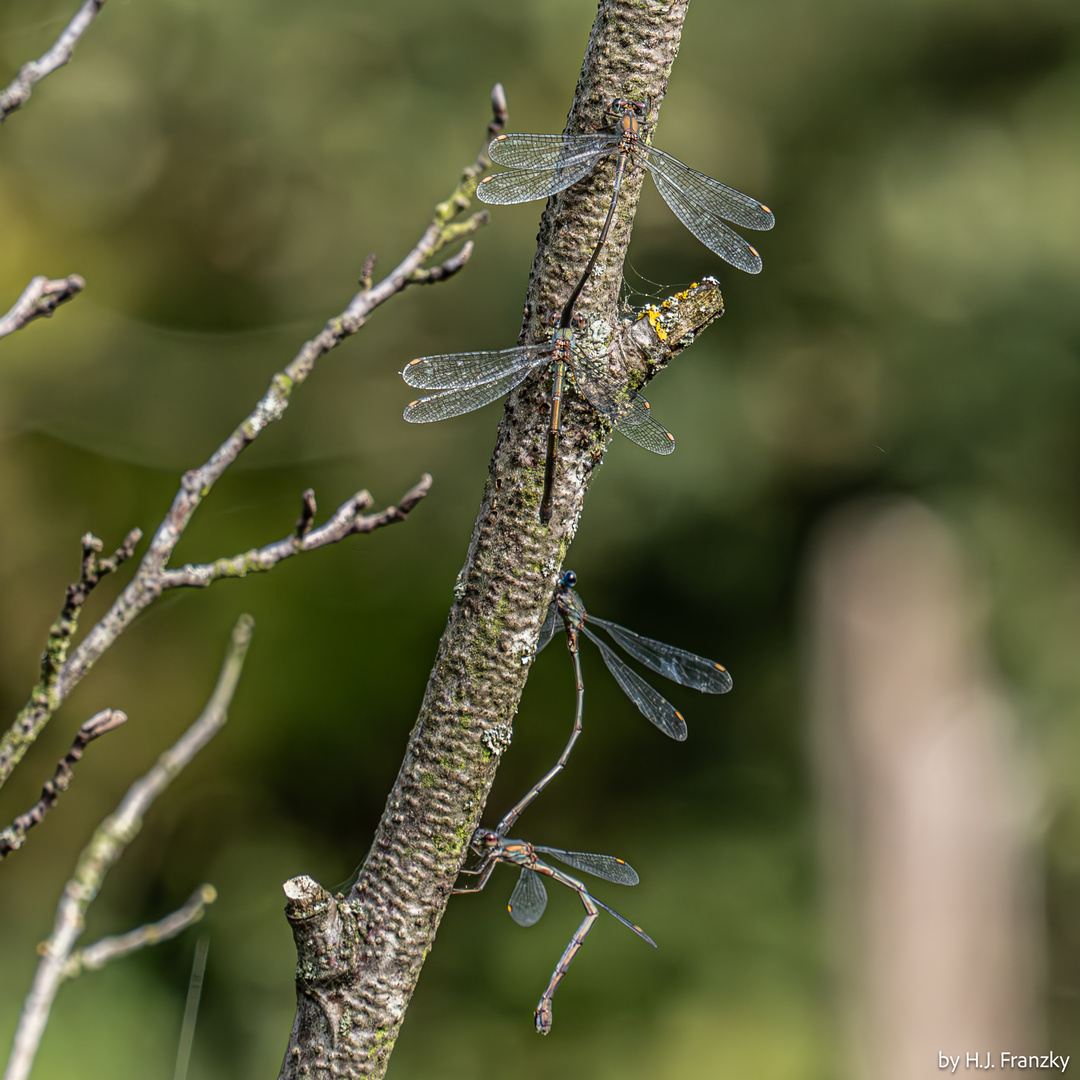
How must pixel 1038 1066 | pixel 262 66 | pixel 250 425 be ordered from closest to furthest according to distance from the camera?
pixel 250 425 → pixel 1038 1066 → pixel 262 66

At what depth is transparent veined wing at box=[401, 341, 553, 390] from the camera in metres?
1.42

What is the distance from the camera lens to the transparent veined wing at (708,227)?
1630 millimetres

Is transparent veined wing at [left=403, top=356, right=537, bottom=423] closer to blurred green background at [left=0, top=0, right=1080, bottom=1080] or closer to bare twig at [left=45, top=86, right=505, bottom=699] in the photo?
bare twig at [left=45, top=86, right=505, bottom=699]

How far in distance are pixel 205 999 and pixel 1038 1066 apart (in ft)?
10.8

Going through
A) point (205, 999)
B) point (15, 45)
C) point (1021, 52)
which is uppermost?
point (1021, 52)

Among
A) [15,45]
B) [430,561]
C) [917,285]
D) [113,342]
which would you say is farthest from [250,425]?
[917,285]

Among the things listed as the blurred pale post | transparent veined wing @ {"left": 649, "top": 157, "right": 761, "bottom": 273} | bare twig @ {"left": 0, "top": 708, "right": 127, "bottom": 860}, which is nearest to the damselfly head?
Result: bare twig @ {"left": 0, "top": 708, "right": 127, "bottom": 860}

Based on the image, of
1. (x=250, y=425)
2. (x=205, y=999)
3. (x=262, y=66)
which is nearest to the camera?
(x=250, y=425)

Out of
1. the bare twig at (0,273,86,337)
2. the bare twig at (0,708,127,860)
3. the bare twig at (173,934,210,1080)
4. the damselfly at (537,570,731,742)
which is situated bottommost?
the bare twig at (173,934,210,1080)

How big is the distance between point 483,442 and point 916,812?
2.32 m

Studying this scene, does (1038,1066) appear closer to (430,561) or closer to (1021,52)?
(430,561)

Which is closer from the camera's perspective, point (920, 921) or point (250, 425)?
point (250, 425)

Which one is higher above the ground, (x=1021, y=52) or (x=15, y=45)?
(x=1021, y=52)

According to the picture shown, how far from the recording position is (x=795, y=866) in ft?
12.8
